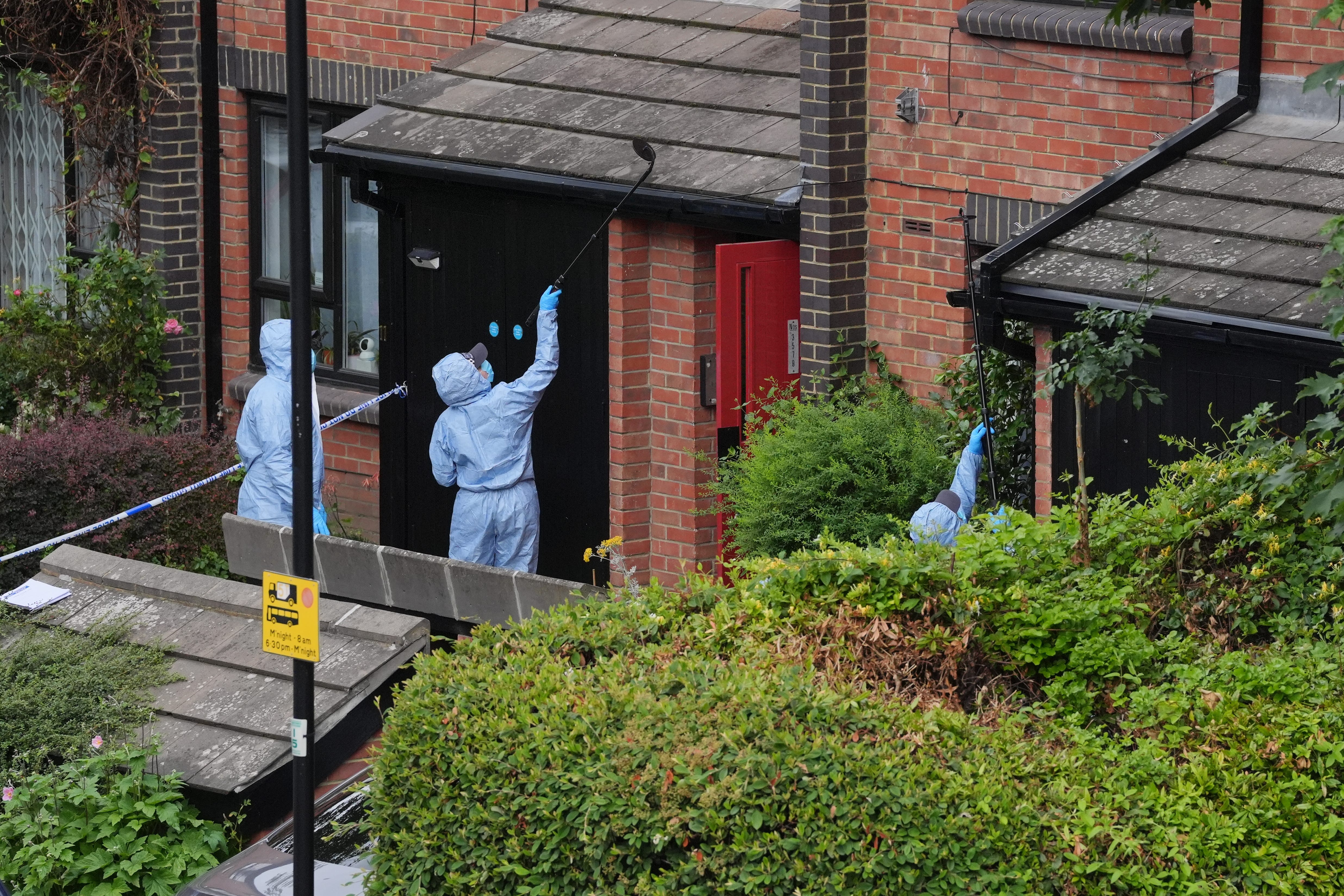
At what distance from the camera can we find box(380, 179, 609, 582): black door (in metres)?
10.7

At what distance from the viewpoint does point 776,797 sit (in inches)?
196

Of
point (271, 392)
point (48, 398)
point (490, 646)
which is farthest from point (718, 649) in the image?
point (48, 398)

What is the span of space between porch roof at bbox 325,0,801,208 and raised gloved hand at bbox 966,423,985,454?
1.51 metres

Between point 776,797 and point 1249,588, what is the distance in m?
1.94

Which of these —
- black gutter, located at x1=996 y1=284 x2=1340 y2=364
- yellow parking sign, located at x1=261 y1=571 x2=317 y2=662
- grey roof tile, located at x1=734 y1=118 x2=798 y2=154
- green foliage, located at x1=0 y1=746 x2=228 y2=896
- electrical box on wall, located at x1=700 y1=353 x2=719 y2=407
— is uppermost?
grey roof tile, located at x1=734 y1=118 x2=798 y2=154

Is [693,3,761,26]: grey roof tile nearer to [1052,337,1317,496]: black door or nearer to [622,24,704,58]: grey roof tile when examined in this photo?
[622,24,704,58]: grey roof tile

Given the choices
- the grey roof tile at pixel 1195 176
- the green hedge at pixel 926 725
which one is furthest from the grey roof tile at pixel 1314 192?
the green hedge at pixel 926 725

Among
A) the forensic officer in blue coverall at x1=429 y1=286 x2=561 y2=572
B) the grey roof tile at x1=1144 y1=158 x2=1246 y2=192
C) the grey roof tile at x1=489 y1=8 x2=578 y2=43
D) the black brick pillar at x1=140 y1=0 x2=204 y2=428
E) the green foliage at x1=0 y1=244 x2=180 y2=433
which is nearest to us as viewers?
the grey roof tile at x1=1144 y1=158 x2=1246 y2=192

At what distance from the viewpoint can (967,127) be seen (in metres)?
9.37

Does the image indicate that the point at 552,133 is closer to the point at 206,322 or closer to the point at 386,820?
the point at 206,322

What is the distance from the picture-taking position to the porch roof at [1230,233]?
756 centimetres

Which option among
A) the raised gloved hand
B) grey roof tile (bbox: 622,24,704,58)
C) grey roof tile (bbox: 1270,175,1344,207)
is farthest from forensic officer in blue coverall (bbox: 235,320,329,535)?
grey roof tile (bbox: 1270,175,1344,207)

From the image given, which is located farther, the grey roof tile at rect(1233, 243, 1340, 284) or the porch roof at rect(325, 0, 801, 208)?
the porch roof at rect(325, 0, 801, 208)

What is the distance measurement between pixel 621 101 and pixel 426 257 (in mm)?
1424
